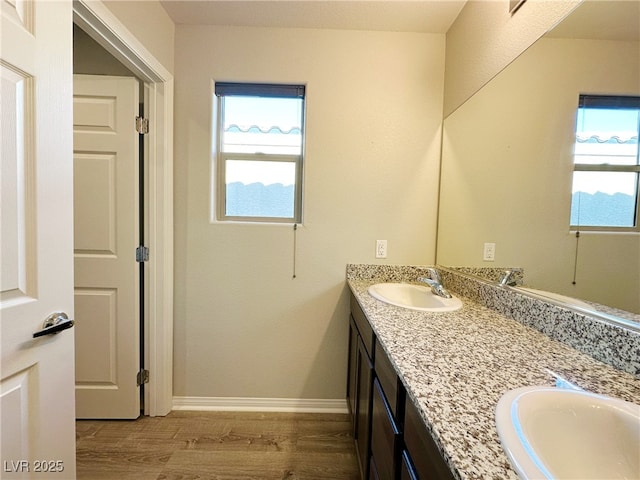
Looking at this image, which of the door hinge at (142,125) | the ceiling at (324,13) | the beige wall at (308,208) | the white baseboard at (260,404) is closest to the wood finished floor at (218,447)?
the white baseboard at (260,404)

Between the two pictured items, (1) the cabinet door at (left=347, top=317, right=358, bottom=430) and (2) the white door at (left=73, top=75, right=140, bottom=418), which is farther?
(2) the white door at (left=73, top=75, right=140, bottom=418)

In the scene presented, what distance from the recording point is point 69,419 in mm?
926

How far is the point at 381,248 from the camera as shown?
1.81 metres

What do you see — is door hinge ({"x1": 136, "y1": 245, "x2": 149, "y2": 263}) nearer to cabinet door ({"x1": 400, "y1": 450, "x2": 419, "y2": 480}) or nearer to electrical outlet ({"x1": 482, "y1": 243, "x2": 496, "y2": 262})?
cabinet door ({"x1": 400, "y1": 450, "x2": 419, "y2": 480})

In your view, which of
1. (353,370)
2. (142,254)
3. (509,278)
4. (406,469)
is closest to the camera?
(406,469)

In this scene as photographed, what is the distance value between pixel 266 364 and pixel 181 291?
30.3 inches

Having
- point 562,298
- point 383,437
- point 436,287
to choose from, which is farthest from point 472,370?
point 436,287

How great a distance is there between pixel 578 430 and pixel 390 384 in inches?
17.2

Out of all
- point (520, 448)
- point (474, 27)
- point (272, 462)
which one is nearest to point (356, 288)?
point (272, 462)

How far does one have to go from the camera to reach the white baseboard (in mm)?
1830

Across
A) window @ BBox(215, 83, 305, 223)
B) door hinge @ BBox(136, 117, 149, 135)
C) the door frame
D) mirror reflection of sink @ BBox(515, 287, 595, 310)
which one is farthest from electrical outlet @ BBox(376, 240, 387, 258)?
door hinge @ BBox(136, 117, 149, 135)

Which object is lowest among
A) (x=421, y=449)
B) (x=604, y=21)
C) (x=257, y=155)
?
(x=421, y=449)

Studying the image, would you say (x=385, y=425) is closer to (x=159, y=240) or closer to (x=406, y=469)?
(x=406, y=469)

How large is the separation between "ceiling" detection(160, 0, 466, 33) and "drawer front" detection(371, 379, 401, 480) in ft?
6.52
